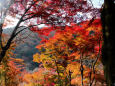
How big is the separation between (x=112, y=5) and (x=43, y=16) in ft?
9.43

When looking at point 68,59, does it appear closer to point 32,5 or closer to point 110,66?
point 32,5

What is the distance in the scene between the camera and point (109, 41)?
3.10m

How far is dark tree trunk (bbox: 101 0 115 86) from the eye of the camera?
9.77 feet

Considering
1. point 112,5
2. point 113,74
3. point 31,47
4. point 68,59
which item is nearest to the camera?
point 113,74

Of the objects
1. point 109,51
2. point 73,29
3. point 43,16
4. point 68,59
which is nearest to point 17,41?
point 43,16

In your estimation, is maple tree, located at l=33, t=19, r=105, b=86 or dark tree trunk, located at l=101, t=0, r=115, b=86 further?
maple tree, located at l=33, t=19, r=105, b=86

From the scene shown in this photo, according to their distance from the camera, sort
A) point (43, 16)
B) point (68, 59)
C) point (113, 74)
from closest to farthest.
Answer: point (113, 74)
point (43, 16)
point (68, 59)

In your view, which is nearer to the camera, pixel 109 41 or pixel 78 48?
pixel 109 41

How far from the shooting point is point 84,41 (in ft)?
21.5

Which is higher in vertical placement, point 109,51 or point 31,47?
point 109,51

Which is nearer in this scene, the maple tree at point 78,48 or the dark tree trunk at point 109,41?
the dark tree trunk at point 109,41

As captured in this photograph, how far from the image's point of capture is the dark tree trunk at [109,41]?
2979mm

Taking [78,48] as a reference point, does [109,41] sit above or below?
above

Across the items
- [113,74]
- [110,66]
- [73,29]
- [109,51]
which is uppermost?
[73,29]
